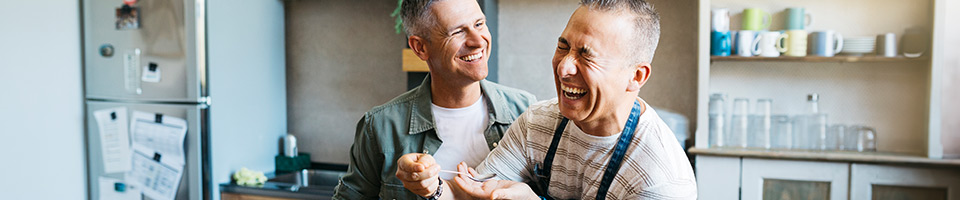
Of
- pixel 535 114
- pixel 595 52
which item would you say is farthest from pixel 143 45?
pixel 595 52

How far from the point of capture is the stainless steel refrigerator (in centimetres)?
309

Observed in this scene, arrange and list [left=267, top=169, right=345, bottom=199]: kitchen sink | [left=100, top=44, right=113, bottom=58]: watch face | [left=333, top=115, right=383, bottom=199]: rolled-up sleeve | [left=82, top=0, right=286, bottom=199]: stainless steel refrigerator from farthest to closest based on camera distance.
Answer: [left=267, top=169, right=345, bottom=199]: kitchen sink → [left=100, top=44, right=113, bottom=58]: watch face → [left=82, top=0, right=286, bottom=199]: stainless steel refrigerator → [left=333, top=115, right=383, bottom=199]: rolled-up sleeve

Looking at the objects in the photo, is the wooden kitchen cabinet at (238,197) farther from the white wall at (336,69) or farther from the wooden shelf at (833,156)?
the wooden shelf at (833,156)

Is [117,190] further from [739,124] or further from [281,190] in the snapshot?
[739,124]

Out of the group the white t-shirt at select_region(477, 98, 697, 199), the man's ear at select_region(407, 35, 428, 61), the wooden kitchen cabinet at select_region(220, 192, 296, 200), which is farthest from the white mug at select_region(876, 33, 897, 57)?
the wooden kitchen cabinet at select_region(220, 192, 296, 200)

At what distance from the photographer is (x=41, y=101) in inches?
128

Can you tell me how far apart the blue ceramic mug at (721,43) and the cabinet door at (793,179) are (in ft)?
1.47

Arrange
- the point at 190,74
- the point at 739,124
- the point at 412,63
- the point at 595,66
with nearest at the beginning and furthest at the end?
the point at 595,66 → the point at 739,124 → the point at 412,63 → the point at 190,74

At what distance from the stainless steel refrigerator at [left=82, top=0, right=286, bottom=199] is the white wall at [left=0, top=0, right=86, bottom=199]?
7 cm

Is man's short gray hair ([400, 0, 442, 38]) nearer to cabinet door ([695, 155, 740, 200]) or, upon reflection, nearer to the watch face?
cabinet door ([695, 155, 740, 200])

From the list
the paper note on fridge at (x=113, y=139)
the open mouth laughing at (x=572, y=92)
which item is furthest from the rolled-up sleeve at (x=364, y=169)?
the paper note on fridge at (x=113, y=139)

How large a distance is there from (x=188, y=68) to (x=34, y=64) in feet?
2.57

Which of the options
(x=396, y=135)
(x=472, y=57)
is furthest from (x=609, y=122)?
(x=396, y=135)

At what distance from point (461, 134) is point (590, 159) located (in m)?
0.54
